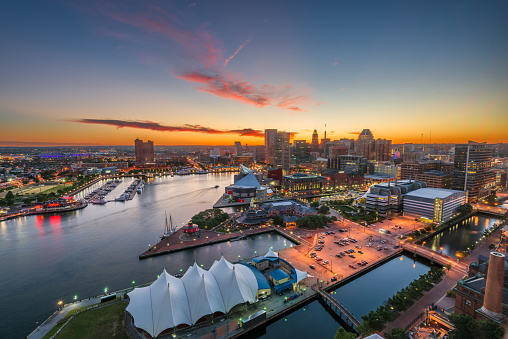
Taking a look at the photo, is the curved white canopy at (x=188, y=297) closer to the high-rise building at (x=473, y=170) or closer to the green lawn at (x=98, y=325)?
the green lawn at (x=98, y=325)

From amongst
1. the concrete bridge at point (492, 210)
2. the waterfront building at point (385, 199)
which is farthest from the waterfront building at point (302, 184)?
the concrete bridge at point (492, 210)

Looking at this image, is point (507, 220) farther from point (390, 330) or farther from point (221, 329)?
point (221, 329)

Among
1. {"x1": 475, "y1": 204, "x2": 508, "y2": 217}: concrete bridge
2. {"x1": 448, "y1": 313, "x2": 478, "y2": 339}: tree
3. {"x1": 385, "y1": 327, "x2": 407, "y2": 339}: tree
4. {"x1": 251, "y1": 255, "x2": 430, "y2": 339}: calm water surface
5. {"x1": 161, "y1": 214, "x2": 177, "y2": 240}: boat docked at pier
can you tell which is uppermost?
{"x1": 448, "y1": 313, "x2": 478, "y2": 339}: tree

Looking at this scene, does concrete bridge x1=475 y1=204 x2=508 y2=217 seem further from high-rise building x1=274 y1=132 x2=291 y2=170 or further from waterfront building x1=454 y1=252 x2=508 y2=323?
high-rise building x1=274 y1=132 x2=291 y2=170

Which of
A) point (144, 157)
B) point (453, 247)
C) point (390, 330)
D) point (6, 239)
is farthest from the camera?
point (144, 157)

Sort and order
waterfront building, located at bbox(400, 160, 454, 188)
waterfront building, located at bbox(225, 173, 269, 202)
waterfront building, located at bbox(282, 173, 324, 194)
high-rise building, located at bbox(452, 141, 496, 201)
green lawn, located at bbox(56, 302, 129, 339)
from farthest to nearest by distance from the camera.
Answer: waterfront building, located at bbox(282, 173, 324, 194), waterfront building, located at bbox(225, 173, 269, 202), waterfront building, located at bbox(400, 160, 454, 188), high-rise building, located at bbox(452, 141, 496, 201), green lawn, located at bbox(56, 302, 129, 339)

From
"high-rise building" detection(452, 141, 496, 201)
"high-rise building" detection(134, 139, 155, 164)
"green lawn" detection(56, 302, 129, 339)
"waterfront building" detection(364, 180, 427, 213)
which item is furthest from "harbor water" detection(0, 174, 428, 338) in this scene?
"high-rise building" detection(134, 139, 155, 164)

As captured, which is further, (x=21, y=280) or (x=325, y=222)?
(x=325, y=222)

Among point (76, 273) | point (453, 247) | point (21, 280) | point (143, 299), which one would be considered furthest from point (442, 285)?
point (21, 280)
